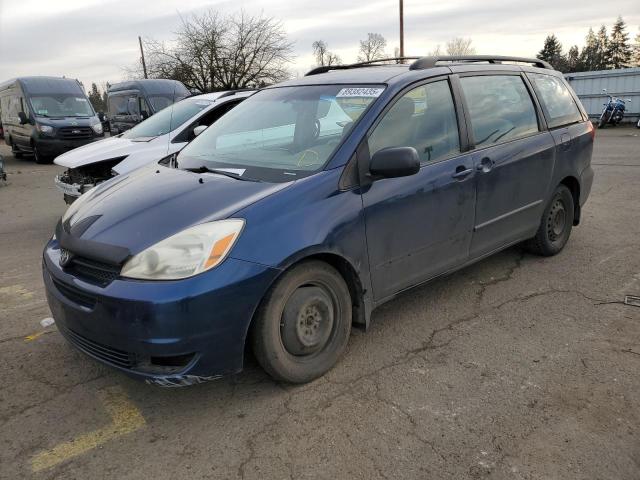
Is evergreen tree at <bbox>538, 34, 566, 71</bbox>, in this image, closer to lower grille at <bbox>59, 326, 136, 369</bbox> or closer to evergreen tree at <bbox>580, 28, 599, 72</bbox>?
Result: evergreen tree at <bbox>580, 28, 599, 72</bbox>

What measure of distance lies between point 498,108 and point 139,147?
15.2 ft

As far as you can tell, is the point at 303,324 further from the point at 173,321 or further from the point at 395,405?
the point at 173,321

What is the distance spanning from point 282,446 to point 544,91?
3805 mm

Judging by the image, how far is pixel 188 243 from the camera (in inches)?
101

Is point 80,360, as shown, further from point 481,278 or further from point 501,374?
point 481,278

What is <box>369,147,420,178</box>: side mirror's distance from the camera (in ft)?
9.81

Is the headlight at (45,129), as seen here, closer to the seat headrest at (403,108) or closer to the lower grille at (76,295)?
the lower grille at (76,295)

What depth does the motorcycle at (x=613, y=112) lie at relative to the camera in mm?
19125

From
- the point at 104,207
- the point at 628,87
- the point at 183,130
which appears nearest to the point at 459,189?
the point at 104,207

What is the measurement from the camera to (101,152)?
6.79m

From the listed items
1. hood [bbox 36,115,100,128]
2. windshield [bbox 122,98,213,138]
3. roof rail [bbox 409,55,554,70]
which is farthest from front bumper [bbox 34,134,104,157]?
roof rail [bbox 409,55,554,70]

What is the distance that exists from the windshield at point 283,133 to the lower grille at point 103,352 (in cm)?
122

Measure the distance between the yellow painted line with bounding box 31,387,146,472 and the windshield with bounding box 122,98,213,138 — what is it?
4.95 m

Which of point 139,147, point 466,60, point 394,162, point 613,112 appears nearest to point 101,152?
point 139,147
